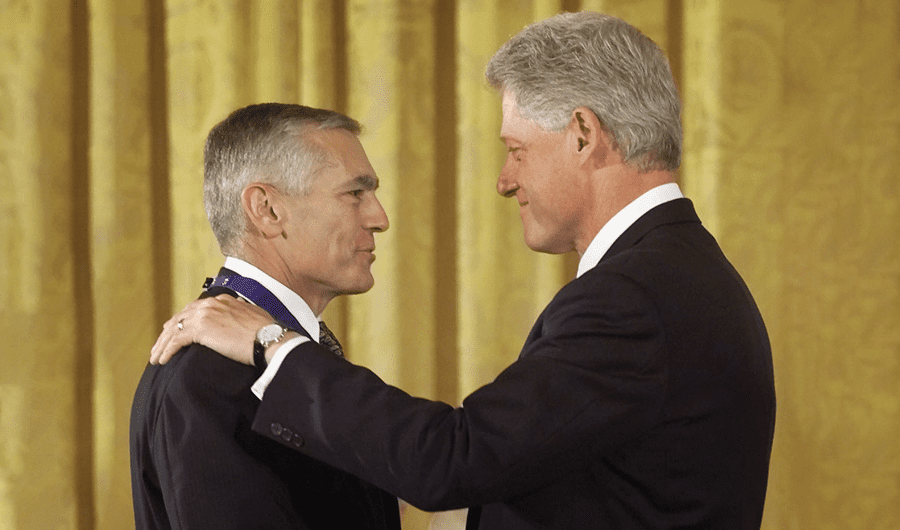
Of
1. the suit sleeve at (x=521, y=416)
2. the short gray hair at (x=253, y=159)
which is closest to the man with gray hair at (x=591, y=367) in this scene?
the suit sleeve at (x=521, y=416)

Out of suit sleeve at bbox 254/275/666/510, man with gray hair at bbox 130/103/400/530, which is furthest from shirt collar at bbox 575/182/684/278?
man with gray hair at bbox 130/103/400/530

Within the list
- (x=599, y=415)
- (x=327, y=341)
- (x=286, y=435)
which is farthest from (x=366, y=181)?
(x=599, y=415)

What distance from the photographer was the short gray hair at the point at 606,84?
1.01 metres

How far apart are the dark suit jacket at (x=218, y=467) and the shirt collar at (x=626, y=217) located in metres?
0.48

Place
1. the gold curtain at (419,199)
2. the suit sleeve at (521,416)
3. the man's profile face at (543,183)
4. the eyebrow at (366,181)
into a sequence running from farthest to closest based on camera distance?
the gold curtain at (419,199) < the eyebrow at (366,181) < the man's profile face at (543,183) < the suit sleeve at (521,416)

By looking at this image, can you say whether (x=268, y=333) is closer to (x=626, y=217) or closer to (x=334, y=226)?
(x=334, y=226)

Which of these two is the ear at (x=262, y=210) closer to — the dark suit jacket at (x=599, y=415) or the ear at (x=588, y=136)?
the dark suit jacket at (x=599, y=415)

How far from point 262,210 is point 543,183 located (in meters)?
0.47

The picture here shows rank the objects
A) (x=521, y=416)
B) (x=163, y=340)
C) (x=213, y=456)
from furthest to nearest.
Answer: (x=163, y=340) < (x=213, y=456) < (x=521, y=416)

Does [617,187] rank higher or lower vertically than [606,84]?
lower

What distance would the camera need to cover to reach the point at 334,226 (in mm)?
1258

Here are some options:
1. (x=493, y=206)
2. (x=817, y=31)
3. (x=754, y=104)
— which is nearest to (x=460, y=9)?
(x=493, y=206)

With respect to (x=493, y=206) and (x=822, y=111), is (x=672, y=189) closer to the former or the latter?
(x=493, y=206)

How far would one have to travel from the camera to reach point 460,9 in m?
1.88
